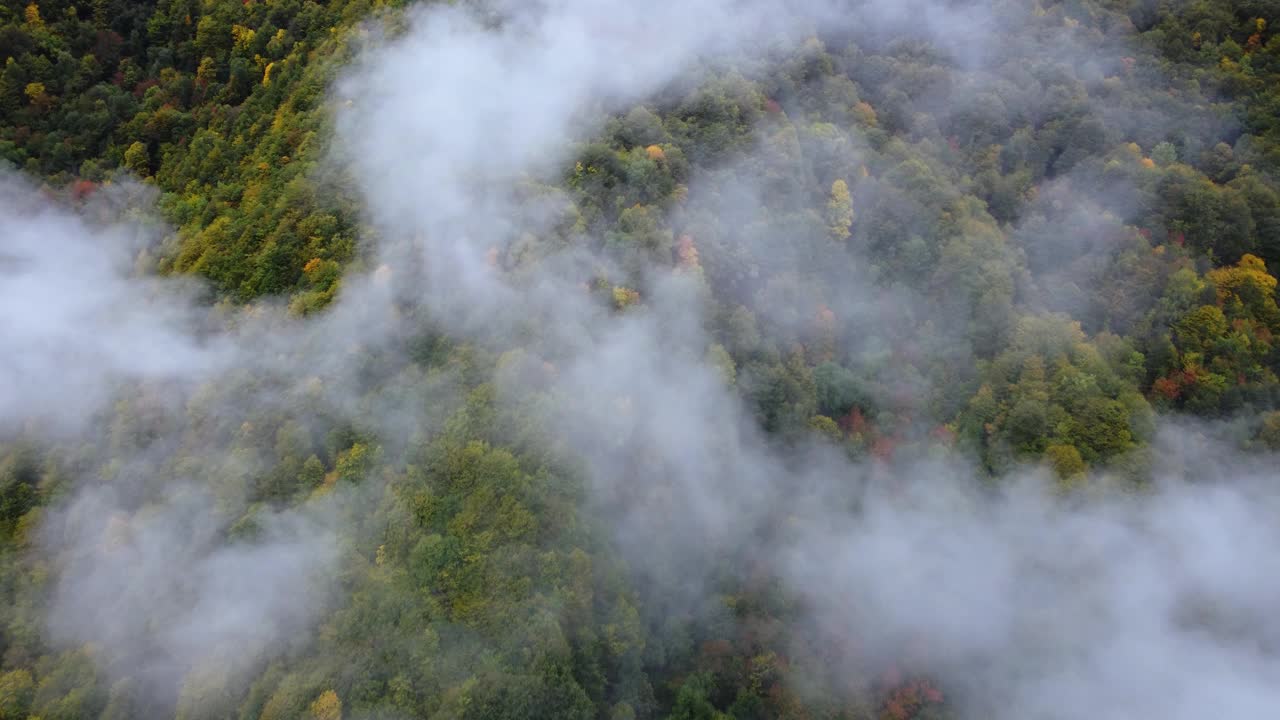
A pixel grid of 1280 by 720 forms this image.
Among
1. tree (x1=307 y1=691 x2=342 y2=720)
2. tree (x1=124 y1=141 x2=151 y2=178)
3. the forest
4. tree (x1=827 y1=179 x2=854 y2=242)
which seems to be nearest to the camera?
tree (x1=307 y1=691 x2=342 y2=720)

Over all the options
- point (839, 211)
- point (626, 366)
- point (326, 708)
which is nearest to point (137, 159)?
point (626, 366)

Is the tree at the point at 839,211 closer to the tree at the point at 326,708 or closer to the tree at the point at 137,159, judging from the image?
the tree at the point at 326,708

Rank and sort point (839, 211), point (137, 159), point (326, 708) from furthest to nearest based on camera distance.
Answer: point (137, 159)
point (839, 211)
point (326, 708)

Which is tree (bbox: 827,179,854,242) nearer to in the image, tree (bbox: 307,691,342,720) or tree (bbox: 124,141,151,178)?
tree (bbox: 307,691,342,720)

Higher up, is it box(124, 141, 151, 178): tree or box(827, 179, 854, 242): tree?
box(124, 141, 151, 178): tree

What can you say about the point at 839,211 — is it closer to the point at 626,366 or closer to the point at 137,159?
the point at 626,366

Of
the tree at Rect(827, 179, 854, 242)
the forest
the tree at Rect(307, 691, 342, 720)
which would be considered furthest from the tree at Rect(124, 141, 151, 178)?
the tree at Rect(827, 179, 854, 242)

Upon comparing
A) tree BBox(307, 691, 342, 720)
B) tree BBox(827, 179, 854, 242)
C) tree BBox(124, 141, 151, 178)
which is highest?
tree BBox(124, 141, 151, 178)

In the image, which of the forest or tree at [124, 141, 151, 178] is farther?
tree at [124, 141, 151, 178]

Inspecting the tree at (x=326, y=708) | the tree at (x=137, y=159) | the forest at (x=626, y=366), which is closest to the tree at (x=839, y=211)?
the forest at (x=626, y=366)

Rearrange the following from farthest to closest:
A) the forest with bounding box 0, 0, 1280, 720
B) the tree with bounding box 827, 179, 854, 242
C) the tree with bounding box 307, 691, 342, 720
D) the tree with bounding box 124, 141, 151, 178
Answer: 1. the tree with bounding box 124, 141, 151, 178
2. the tree with bounding box 827, 179, 854, 242
3. the forest with bounding box 0, 0, 1280, 720
4. the tree with bounding box 307, 691, 342, 720
